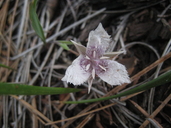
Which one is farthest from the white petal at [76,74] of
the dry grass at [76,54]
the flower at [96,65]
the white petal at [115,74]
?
the dry grass at [76,54]

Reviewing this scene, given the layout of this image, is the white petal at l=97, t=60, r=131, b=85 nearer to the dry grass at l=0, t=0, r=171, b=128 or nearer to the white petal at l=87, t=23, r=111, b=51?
the white petal at l=87, t=23, r=111, b=51

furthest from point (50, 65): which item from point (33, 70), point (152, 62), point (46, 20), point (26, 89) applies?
point (152, 62)

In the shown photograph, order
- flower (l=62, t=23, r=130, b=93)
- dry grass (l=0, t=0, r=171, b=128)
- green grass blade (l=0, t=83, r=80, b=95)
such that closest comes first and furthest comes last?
green grass blade (l=0, t=83, r=80, b=95) → flower (l=62, t=23, r=130, b=93) → dry grass (l=0, t=0, r=171, b=128)

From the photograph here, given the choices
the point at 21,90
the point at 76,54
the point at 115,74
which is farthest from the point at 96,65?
the point at 21,90

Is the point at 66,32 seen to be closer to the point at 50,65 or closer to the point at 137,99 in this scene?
the point at 50,65

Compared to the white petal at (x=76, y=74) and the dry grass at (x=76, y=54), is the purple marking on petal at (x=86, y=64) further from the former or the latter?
the dry grass at (x=76, y=54)

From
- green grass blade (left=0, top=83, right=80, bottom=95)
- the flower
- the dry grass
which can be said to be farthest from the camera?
the dry grass

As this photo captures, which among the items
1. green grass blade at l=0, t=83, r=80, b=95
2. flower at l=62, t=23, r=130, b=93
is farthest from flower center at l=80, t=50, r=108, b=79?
green grass blade at l=0, t=83, r=80, b=95
